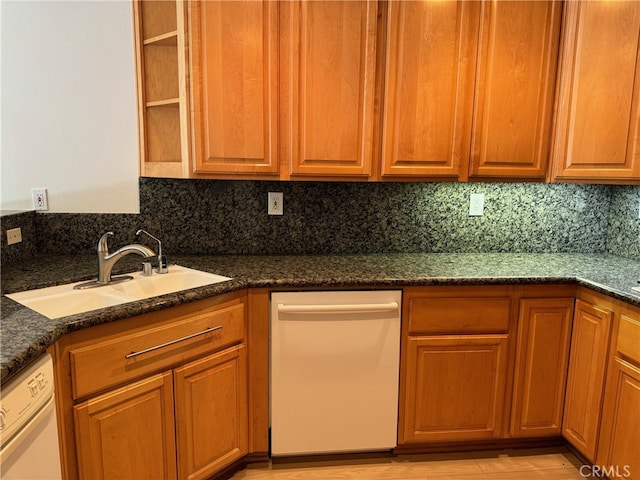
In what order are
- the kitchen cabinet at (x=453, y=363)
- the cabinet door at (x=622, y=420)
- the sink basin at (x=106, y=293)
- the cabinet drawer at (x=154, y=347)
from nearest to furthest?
the cabinet drawer at (x=154, y=347) → the sink basin at (x=106, y=293) → the cabinet door at (x=622, y=420) → the kitchen cabinet at (x=453, y=363)

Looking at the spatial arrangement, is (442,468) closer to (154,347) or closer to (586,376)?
(586,376)

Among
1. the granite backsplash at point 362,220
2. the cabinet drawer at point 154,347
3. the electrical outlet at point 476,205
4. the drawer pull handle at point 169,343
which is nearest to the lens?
the cabinet drawer at point 154,347

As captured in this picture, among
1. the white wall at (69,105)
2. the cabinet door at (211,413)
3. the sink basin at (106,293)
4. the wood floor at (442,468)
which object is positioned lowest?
the wood floor at (442,468)

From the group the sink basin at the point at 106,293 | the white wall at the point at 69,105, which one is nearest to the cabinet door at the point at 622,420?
the sink basin at the point at 106,293

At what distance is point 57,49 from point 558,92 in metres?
2.35

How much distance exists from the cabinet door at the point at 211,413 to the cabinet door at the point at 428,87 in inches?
44.7

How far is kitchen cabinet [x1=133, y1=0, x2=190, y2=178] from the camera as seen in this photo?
2.03 m

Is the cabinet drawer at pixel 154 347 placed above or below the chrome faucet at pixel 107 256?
below

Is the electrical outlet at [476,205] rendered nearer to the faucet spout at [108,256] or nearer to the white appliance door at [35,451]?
the faucet spout at [108,256]

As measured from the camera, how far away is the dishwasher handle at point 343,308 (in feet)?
5.99

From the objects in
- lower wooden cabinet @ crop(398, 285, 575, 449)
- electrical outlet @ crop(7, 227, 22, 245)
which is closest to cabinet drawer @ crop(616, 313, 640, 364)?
lower wooden cabinet @ crop(398, 285, 575, 449)

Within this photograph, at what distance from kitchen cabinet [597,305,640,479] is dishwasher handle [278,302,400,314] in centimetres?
87

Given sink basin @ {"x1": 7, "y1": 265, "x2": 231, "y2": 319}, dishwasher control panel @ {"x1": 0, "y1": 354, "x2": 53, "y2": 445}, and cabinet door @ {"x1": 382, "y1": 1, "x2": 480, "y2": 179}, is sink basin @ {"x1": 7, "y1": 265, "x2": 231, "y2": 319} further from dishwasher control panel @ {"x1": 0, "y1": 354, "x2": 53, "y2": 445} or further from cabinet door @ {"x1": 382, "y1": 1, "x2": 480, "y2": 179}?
cabinet door @ {"x1": 382, "y1": 1, "x2": 480, "y2": 179}

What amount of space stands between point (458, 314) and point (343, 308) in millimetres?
521
